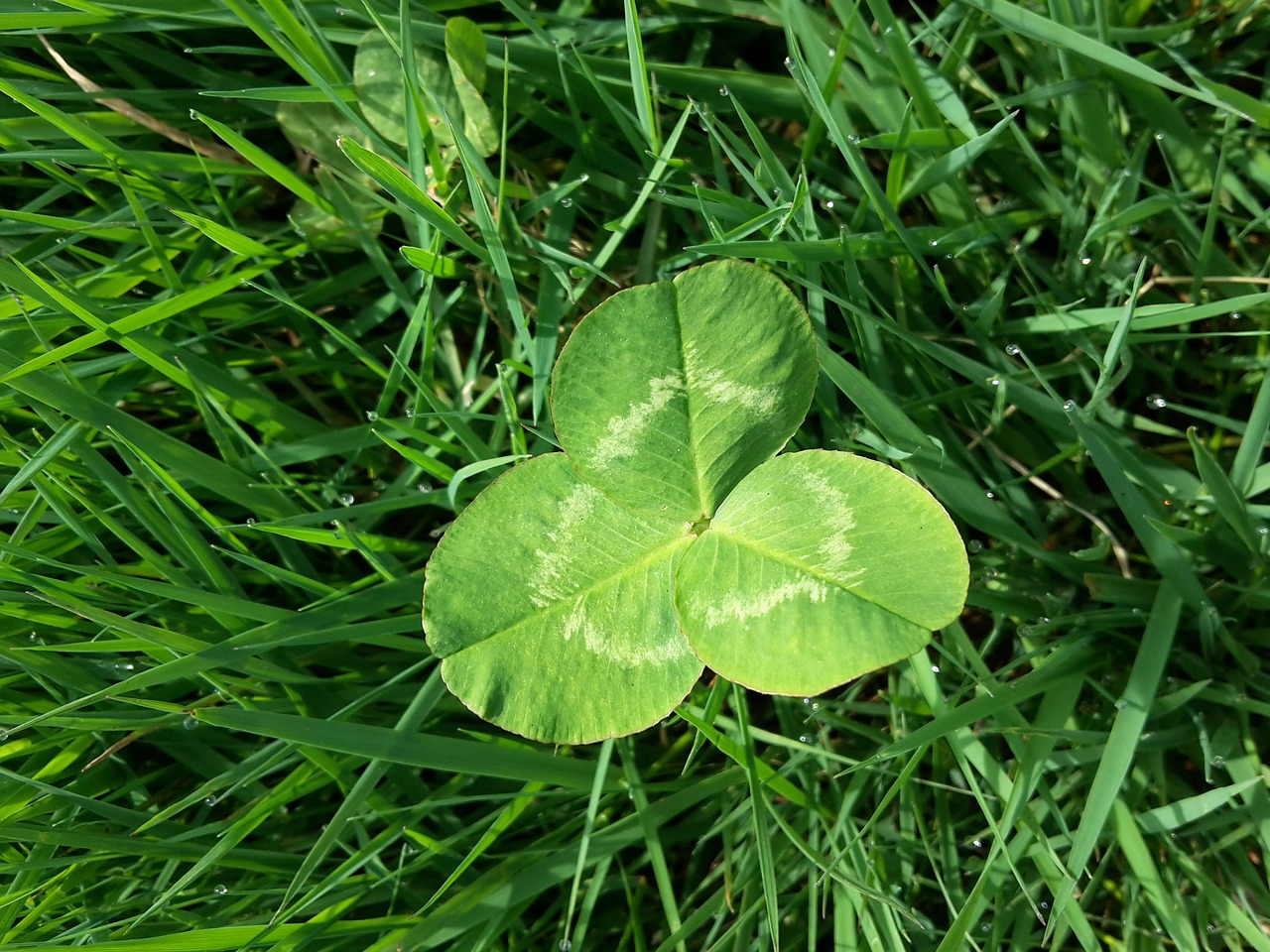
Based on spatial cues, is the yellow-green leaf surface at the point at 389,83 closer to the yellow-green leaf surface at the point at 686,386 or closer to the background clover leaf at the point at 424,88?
the background clover leaf at the point at 424,88

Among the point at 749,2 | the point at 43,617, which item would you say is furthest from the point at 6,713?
the point at 749,2

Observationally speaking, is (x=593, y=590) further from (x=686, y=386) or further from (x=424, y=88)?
(x=424, y=88)

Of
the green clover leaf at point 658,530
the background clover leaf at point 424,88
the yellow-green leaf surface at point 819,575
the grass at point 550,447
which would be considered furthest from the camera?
the background clover leaf at point 424,88

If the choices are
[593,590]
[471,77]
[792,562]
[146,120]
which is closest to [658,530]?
[593,590]

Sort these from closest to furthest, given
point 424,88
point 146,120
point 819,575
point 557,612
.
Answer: point 819,575 < point 557,612 < point 424,88 < point 146,120

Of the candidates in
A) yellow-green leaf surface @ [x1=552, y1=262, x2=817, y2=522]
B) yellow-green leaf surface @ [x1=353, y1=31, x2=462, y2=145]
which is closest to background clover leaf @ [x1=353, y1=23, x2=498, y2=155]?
yellow-green leaf surface @ [x1=353, y1=31, x2=462, y2=145]

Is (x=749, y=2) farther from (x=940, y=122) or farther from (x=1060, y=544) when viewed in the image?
(x=1060, y=544)

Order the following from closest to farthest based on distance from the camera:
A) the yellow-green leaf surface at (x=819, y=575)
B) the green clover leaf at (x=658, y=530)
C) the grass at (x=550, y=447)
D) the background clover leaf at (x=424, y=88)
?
the yellow-green leaf surface at (x=819, y=575), the green clover leaf at (x=658, y=530), the grass at (x=550, y=447), the background clover leaf at (x=424, y=88)

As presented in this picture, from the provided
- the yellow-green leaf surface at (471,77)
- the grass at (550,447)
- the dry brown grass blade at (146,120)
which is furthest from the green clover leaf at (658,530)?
the dry brown grass blade at (146,120)
